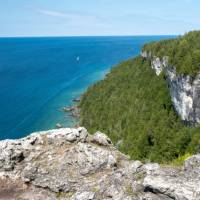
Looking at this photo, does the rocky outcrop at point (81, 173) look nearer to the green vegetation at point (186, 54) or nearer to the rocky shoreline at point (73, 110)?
the green vegetation at point (186, 54)

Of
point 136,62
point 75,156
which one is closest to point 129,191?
point 75,156

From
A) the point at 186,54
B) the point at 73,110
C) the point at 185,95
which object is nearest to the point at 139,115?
the point at 185,95

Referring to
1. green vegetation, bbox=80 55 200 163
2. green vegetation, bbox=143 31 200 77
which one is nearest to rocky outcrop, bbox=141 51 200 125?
green vegetation, bbox=143 31 200 77

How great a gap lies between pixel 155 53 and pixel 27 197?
117 metres

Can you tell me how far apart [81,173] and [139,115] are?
94.2 m

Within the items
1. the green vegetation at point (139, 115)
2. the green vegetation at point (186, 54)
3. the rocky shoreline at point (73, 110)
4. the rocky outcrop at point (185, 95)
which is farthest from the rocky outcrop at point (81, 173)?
the rocky shoreline at point (73, 110)

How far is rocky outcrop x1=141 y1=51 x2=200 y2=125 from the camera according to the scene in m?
88.9

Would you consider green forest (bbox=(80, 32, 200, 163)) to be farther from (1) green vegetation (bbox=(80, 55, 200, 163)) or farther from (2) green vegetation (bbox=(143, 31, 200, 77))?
(2) green vegetation (bbox=(143, 31, 200, 77))

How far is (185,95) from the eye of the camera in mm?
94312

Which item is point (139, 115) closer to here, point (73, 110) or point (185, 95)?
point (185, 95)

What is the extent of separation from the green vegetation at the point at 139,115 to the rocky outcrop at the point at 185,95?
122 inches

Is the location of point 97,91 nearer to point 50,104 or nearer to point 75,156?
point 50,104

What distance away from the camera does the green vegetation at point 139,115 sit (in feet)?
276

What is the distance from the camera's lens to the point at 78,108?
14538cm
